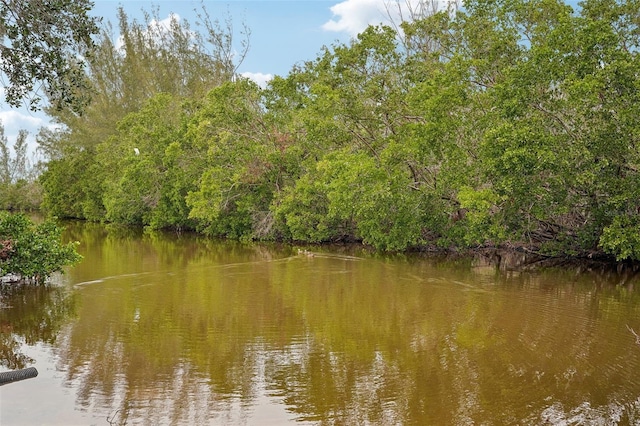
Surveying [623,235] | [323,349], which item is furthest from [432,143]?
[323,349]

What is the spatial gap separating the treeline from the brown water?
2.49 m

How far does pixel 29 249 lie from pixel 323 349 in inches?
289

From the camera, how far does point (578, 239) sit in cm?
1822

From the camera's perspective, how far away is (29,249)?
13.1 metres

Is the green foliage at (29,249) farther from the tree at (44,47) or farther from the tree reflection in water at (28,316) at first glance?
the tree at (44,47)

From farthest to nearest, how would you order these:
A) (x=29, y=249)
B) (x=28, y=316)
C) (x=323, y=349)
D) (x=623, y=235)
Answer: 1. (x=623, y=235)
2. (x=29, y=249)
3. (x=28, y=316)
4. (x=323, y=349)

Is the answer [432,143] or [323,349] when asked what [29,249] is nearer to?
[323,349]

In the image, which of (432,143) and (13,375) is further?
(432,143)

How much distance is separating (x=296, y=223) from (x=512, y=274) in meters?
9.84

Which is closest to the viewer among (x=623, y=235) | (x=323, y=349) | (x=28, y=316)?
(x=323, y=349)

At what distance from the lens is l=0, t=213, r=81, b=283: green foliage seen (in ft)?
42.5

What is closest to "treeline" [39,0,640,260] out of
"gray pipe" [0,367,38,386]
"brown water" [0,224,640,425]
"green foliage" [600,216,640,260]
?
"green foliage" [600,216,640,260]

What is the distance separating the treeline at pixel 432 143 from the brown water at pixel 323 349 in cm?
249

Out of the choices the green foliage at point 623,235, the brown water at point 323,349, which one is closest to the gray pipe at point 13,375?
the brown water at point 323,349
